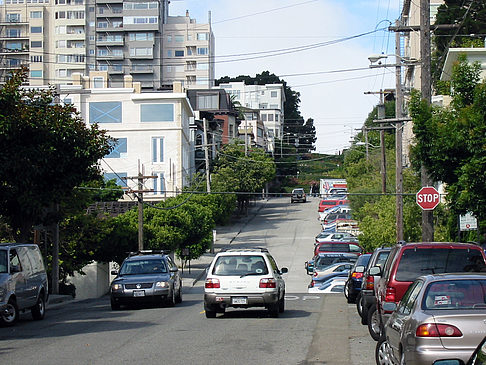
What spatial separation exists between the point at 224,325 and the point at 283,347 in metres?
3.79

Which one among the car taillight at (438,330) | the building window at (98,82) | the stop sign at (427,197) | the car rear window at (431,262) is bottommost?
the car taillight at (438,330)

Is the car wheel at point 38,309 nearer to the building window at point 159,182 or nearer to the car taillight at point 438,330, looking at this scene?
the car taillight at point 438,330

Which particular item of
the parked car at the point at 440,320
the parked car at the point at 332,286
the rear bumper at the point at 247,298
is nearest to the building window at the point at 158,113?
the parked car at the point at 332,286

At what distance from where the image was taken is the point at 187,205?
5438 centimetres

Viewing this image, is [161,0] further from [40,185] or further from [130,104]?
[40,185]

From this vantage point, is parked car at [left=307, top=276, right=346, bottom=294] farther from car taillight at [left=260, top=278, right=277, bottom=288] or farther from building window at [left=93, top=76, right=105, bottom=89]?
building window at [left=93, top=76, right=105, bottom=89]

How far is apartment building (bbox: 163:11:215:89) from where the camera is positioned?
11631 cm

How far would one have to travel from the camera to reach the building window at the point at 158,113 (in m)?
66.7

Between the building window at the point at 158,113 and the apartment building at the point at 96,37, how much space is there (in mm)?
46499

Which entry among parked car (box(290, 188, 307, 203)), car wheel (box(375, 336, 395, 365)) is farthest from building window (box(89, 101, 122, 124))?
car wheel (box(375, 336, 395, 365))

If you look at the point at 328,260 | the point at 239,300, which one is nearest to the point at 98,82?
the point at 328,260

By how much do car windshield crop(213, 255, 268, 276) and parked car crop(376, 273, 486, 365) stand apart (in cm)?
887

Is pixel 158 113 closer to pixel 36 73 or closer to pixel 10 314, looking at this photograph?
pixel 10 314

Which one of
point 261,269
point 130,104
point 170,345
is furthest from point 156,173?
point 170,345
